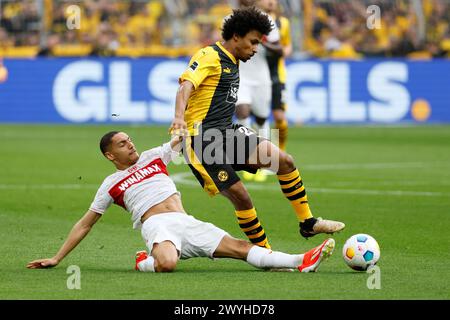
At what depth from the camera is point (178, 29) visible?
94.5 feet

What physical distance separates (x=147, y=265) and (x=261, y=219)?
351cm

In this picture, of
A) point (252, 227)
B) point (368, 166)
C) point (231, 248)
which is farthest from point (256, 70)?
point (231, 248)

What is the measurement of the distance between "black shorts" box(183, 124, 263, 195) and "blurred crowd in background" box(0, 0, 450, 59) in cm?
1821

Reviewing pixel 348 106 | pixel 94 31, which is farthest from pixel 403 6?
pixel 94 31

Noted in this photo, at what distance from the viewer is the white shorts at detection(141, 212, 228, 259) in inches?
330

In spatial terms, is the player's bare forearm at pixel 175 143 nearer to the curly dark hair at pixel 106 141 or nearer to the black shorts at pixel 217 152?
the black shorts at pixel 217 152

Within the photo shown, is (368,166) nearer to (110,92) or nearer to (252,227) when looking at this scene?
(252,227)

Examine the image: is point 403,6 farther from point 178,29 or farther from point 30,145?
point 30,145

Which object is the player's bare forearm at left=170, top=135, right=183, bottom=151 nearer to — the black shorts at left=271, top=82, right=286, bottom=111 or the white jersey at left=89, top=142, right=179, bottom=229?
the white jersey at left=89, top=142, right=179, bottom=229

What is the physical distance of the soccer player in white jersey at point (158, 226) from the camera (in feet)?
26.9

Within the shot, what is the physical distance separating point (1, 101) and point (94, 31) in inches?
135

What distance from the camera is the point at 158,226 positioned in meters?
8.38

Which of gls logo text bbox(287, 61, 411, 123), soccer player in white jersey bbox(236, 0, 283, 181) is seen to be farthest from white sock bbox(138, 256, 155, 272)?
gls logo text bbox(287, 61, 411, 123)

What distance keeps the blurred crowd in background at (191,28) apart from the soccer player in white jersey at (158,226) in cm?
1845
